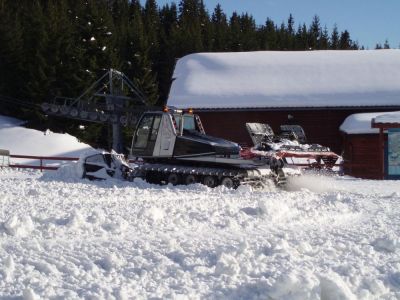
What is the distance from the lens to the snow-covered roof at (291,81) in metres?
29.9

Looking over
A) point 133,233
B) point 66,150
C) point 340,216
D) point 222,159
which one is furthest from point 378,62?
point 133,233

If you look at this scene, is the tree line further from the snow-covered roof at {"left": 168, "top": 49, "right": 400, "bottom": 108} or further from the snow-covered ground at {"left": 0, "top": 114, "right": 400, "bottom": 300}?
the snow-covered ground at {"left": 0, "top": 114, "right": 400, "bottom": 300}

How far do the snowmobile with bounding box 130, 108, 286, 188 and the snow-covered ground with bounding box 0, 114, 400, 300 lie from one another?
315 cm

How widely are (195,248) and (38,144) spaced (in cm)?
2450

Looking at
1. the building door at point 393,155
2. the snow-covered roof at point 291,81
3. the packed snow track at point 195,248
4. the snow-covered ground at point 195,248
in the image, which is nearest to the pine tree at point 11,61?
the snow-covered roof at point 291,81

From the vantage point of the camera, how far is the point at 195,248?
7234mm

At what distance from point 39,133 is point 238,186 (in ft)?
66.7

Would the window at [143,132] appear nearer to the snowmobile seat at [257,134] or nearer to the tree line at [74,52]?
the snowmobile seat at [257,134]

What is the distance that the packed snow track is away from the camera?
5785 millimetres

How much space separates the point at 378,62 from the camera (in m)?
32.3

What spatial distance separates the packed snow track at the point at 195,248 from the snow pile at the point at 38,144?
18.2 meters

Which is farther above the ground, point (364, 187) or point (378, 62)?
point (378, 62)

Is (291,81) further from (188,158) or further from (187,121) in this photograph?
(188,158)

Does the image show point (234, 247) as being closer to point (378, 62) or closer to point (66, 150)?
point (66, 150)
